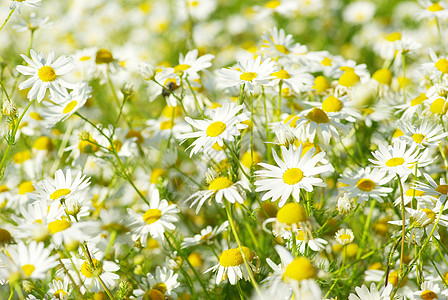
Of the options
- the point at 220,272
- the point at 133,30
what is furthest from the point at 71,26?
the point at 220,272

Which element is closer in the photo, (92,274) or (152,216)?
(92,274)

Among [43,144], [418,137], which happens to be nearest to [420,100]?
[418,137]

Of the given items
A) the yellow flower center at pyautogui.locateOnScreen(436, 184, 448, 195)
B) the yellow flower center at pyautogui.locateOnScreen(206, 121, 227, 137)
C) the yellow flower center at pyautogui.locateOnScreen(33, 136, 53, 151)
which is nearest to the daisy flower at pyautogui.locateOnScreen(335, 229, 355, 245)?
the yellow flower center at pyautogui.locateOnScreen(436, 184, 448, 195)

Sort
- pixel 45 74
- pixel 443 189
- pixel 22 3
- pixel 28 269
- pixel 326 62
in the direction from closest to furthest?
pixel 28 269, pixel 443 189, pixel 45 74, pixel 22 3, pixel 326 62

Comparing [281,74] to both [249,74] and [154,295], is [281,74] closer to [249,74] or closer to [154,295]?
[249,74]

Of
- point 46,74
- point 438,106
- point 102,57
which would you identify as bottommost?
point 438,106

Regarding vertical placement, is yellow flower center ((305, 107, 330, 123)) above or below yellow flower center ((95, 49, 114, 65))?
below

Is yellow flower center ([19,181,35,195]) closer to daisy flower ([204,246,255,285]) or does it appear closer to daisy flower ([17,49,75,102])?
daisy flower ([17,49,75,102])
